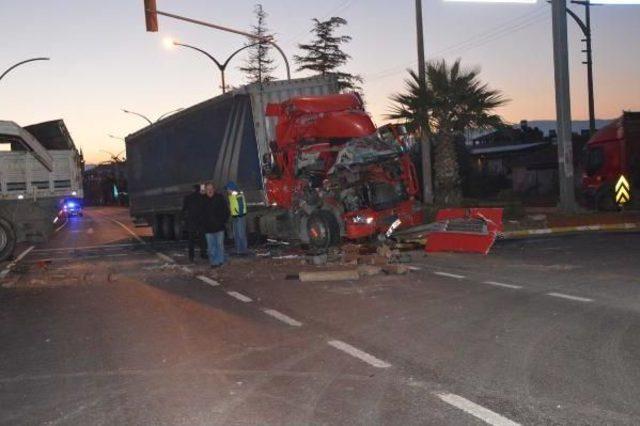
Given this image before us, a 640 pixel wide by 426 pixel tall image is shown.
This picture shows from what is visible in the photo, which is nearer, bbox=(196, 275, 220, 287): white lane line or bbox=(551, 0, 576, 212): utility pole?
bbox=(196, 275, 220, 287): white lane line

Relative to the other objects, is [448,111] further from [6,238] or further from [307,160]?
[6,238]

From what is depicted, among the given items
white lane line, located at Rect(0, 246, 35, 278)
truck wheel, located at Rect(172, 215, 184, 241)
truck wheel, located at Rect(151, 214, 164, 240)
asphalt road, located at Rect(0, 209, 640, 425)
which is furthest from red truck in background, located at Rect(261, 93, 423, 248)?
truck wheel, located at Rect(151, 214, 164, 240)

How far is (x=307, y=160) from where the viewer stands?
15336 millimetres

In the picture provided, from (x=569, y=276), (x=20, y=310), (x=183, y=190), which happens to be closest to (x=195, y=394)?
(x=20, y=310)

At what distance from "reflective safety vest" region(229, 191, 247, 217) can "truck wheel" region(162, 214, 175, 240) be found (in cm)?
689

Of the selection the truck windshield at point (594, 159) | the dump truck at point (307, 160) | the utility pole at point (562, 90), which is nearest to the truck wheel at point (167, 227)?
the dump truck at point (307, 160)

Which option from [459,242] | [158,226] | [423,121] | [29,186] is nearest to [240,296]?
[459,242]

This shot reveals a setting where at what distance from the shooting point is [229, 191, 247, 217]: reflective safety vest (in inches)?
618

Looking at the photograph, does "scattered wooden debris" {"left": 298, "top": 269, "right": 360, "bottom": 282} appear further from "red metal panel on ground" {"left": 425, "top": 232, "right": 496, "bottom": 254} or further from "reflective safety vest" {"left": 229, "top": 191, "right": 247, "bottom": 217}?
"reflective safety vest" {"left": 229, "top": 191, "right": 247, "bottom": 217}

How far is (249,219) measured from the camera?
1717cm

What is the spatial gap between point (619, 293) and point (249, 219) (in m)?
10.0

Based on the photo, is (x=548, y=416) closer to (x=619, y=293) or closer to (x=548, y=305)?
(x=548, y=305)

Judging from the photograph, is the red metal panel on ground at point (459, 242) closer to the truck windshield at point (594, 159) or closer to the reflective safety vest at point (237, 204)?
the reflective safety vest at point (237, 204)

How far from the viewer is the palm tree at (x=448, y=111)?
68.4 ft
